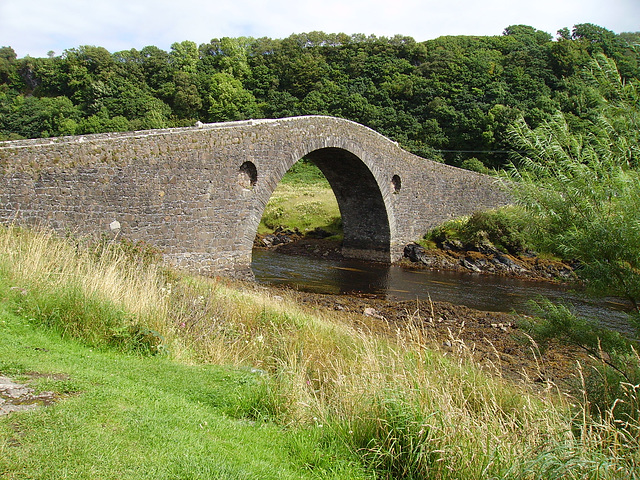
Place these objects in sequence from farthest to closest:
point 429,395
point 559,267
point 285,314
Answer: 1. point 559,267
2. point 285,314
3. point 429,395

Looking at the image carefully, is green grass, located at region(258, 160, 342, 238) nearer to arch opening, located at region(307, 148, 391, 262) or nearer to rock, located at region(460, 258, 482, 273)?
arch opening, located at region(307, 148, 391, 262)

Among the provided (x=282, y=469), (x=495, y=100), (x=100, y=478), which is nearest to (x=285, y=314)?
(x=282, y=469)

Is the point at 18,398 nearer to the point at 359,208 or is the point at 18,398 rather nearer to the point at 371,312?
the point at 371,312

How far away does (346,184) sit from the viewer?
25188mm

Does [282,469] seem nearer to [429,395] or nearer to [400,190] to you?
[429,395]

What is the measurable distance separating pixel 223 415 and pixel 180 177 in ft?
34.7

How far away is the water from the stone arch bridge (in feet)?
11.5

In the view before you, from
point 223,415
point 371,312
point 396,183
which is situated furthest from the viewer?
point 396,183

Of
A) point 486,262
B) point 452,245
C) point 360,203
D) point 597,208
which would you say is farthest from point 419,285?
point 597,208

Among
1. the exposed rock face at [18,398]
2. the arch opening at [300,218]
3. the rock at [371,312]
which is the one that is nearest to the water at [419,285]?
the rock at [371,312]

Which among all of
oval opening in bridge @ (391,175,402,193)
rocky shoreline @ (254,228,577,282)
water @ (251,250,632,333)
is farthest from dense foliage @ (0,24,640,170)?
water @ (251,250,632,333)

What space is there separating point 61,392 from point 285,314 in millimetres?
5291

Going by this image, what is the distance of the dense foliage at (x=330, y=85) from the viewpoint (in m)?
47.2

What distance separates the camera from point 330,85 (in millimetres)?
56625
